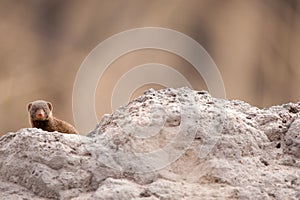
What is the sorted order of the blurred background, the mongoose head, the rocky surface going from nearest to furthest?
the rocky surface < the mongoose head < the blurred background

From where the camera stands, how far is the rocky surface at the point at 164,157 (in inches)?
61.7

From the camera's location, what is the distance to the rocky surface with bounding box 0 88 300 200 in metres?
1.57

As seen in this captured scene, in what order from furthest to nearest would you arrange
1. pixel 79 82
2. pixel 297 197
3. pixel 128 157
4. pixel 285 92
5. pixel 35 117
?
pixel 285 92 → pixel 79 82 → pixel 35 117 → pixel 128 157 → pixel 297 197

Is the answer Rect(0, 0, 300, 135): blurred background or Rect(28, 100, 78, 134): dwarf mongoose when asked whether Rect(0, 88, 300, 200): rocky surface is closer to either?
Rect(28, 100, 78, 134): dwarf mongoose

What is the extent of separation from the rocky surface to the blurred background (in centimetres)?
307

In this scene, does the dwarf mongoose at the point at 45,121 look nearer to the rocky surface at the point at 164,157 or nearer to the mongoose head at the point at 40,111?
the mongoose head at the point at 40,111

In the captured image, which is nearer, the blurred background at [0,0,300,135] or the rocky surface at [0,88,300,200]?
the rocky surface at [0,88,300,200]

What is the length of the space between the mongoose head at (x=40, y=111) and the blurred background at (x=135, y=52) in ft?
5.62

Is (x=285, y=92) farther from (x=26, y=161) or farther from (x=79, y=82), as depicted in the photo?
(x=26, y=161)

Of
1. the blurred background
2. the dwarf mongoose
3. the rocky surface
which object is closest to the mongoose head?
the dwarf mongoose

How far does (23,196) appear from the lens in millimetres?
1608

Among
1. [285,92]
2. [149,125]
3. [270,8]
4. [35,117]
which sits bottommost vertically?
[149,125]

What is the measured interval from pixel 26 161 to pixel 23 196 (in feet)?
0.30

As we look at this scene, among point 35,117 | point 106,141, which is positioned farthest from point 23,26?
point 106,141
